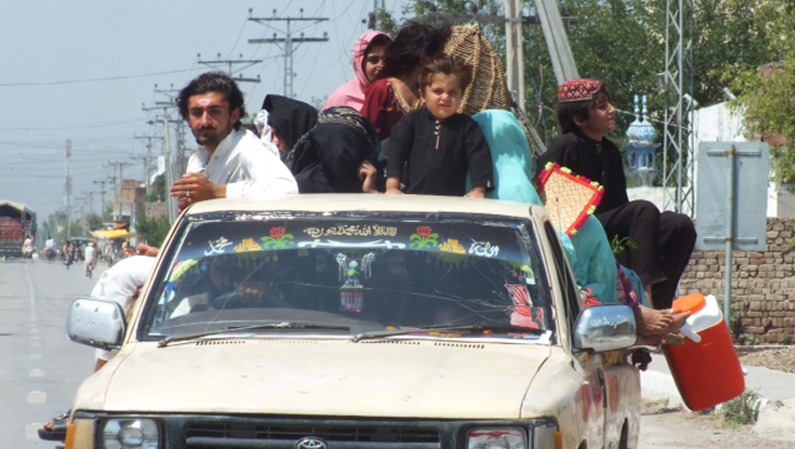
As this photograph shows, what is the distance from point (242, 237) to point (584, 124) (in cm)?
311

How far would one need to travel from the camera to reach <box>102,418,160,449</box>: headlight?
16.1 ft

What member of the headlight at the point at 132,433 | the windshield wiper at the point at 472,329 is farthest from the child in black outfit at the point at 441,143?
the headlight at the point at 132,433

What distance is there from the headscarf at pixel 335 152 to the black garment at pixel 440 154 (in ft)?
1.20

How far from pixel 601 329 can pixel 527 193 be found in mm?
2238

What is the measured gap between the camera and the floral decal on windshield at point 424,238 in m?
6.08

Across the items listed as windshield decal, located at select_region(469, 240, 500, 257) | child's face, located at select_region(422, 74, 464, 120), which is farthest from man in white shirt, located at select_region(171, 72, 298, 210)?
windshield decal, located at select_region(469, 240, 500, 257)

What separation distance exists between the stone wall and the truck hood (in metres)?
19.3

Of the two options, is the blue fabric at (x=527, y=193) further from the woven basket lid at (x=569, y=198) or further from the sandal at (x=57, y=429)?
the sandal at (x=57, y=429)

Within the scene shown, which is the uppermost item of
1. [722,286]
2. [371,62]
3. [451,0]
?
[451,0]

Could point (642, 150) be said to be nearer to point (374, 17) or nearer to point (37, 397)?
point (374, 17)

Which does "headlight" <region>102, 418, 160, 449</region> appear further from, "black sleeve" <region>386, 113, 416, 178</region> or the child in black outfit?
"black sleeve" <region>386, 113, 416, 178</region>

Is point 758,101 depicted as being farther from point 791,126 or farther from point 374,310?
point 374,310

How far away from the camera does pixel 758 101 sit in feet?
80.3

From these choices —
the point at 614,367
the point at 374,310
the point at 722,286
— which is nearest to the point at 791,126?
the point at 722,286
